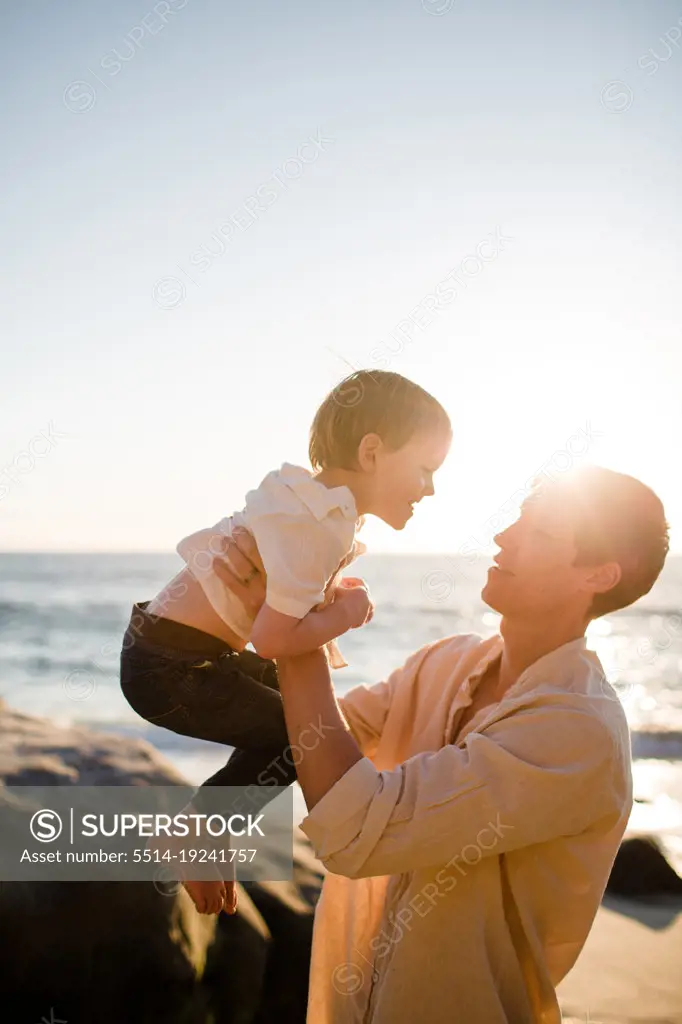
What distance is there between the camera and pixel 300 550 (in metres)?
2.52

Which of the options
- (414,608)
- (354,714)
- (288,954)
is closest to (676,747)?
(288,954)

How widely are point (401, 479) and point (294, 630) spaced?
1.07 m

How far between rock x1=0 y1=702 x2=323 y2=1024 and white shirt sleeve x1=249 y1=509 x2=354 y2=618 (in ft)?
6.18

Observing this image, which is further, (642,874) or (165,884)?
(642,874)

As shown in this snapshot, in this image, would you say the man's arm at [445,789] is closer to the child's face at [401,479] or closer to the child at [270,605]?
the child at [270,605]

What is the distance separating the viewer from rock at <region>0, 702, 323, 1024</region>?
3391 mm

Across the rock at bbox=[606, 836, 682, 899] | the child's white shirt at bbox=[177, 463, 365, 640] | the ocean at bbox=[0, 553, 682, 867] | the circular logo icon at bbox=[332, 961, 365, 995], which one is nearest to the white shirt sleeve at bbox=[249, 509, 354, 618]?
the child's white shirt at bbox=[177, 463, 365, 640]

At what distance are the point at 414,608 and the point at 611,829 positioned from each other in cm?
3270

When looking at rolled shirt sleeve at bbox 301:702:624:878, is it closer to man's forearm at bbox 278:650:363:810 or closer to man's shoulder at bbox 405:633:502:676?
man's forearm at bbox 278:650:363:810

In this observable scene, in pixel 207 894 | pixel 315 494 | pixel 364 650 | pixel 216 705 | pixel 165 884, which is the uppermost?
pixel 315 494

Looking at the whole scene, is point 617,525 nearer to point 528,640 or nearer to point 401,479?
point 528,640

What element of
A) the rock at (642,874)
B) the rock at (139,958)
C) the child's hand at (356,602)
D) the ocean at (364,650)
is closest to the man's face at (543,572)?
the child's hand at (356,602)

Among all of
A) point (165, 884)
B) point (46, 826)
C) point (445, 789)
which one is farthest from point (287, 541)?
point (46, 826)

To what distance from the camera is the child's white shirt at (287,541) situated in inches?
93.4
